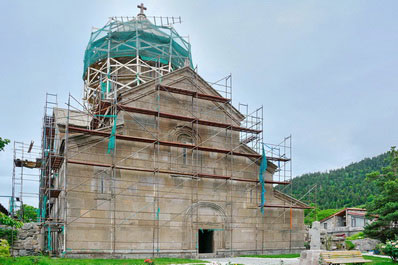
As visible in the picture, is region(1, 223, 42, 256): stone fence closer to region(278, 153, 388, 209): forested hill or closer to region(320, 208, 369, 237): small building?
region(320, 208, 369, 237): small building

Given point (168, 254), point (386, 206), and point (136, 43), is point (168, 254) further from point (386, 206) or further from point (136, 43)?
point (136, 43)

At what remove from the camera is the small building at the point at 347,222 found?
44344 mm

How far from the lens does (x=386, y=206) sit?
80.2 feet

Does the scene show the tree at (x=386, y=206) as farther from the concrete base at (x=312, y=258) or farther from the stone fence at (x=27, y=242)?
the stone fence at (x=27, y=242)

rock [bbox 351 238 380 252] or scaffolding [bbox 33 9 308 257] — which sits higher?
scaffolding [bbox 33 9 308 257]

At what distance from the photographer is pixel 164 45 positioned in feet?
99.6

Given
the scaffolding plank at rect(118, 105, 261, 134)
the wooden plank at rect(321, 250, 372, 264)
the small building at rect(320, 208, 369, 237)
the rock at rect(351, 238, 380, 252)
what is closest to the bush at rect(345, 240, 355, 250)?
the rock at rect(351, 238, 380, 252)

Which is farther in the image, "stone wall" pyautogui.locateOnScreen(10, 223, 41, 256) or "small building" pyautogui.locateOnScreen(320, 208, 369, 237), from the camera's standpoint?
"small building" pyautogui.locateOnScreen(320, 208, 369, 237)

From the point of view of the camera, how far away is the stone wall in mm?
20656

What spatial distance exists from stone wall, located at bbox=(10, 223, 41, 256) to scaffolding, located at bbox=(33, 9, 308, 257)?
2.69ft

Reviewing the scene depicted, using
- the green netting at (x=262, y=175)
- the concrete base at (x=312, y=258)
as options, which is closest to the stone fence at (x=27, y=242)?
the green netting at (x=262, y=175)

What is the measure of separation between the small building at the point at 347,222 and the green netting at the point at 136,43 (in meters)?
26.3

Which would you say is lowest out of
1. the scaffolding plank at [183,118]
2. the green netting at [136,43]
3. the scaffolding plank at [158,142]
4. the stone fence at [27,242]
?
the stone fence at [27,242]

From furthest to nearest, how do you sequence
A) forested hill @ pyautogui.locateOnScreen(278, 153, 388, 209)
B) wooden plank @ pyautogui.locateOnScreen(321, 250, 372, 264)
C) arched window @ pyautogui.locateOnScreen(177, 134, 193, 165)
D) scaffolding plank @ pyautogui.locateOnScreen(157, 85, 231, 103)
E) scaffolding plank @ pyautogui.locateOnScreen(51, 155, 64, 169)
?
forested hill @ pyautogui.locateOnScreen(278, 153, 388, 209) → arched window @ pyautogui.locateOnScreen(177, 134, 193, 165) → scaffolding plank @ pyautogui.locateOnScreen(157, 85, 231, 103) → scaffolding plank @ pyautogui.locateOnScreen(51, 155, 64, 169) → wooden plank @ pyautogui.locateOnScreen(321, 250, 372, 264)
